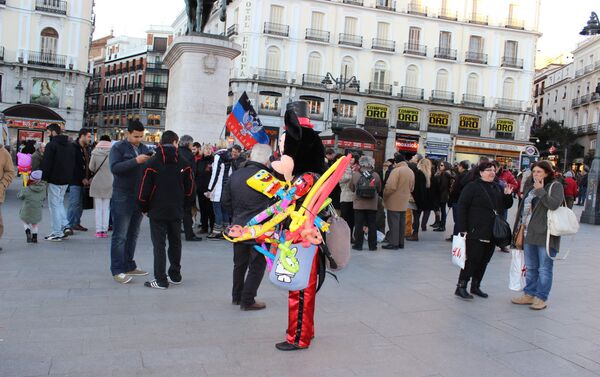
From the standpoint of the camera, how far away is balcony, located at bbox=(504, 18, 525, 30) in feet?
153

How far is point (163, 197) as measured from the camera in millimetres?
6105

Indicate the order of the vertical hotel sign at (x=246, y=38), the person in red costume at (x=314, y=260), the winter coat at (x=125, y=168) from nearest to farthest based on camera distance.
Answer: the person in red costume at (x=314, y=260) < the winter coat at (x=125, y=168) < the vertical hotel sign at (x=246, y=38)

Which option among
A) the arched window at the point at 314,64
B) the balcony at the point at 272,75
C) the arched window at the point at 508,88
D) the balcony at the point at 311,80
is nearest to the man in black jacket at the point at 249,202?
the balcony at the point at 272,75

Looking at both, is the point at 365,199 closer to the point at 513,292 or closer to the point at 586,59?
the point at 513,292

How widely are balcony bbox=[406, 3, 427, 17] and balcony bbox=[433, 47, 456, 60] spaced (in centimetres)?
302

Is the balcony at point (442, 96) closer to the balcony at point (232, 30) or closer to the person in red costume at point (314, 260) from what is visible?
the balcony at point (232, 30)

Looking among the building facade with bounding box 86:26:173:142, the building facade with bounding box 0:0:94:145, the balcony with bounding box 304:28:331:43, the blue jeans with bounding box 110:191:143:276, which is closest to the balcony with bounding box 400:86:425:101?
the balcony with bounding box 304:28:331:43

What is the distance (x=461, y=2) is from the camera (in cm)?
4612

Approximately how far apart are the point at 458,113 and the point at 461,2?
29.9 feet

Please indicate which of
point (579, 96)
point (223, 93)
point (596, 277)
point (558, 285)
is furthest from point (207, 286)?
point (579, 96)

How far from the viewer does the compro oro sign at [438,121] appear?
4538cm

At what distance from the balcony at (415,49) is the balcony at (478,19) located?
4741 millimetres

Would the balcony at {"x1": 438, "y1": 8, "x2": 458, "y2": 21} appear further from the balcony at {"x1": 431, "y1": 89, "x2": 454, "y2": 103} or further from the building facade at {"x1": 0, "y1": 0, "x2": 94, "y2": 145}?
the building facade at {"x1": 0, "y1": 0, "x2": 94, "y2": 145}

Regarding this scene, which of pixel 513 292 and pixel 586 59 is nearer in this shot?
pixel 513 292
